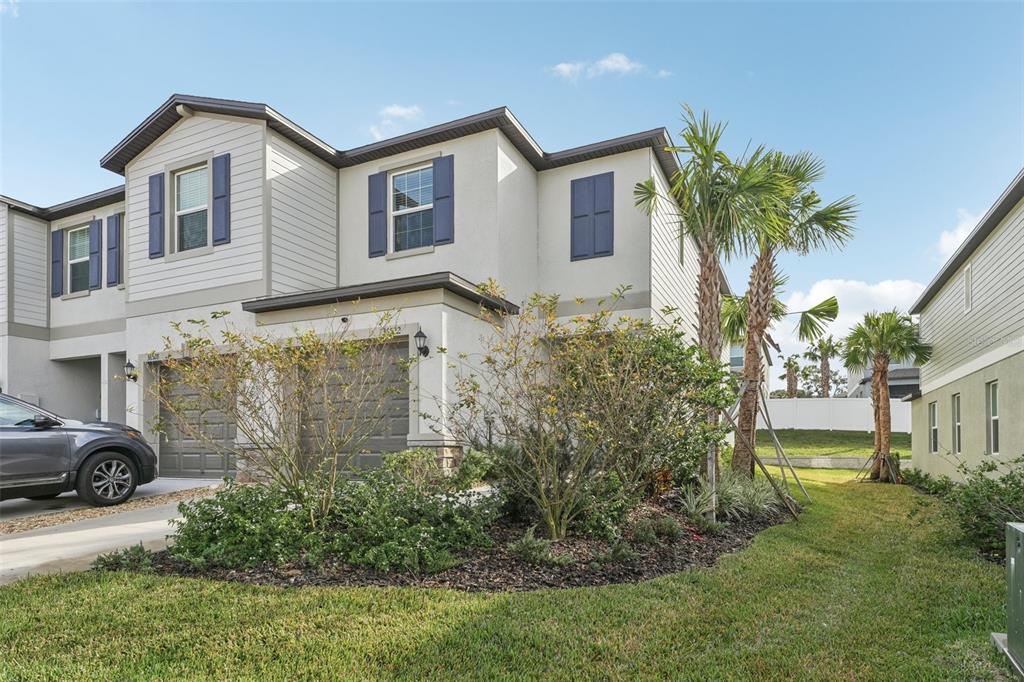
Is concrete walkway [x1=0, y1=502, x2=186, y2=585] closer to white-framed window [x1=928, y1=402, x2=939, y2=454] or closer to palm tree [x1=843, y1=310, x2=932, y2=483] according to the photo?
palm tree [x1=843, y1=310, x2=932, y2=483]

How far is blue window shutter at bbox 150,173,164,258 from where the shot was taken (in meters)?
12.5

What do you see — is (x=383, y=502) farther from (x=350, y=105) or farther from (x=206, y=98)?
(x=206, y=98)

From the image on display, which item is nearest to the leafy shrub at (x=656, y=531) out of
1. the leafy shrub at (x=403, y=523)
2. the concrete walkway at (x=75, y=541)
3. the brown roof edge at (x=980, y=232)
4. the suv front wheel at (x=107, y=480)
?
the leafy shrub at (x=403, y=523)

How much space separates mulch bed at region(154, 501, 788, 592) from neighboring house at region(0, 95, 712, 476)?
17.0 ft

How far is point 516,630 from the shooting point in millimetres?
3828

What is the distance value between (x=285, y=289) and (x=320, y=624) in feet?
28.7

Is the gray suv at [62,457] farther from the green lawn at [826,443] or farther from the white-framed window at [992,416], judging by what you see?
the green lawn at [826,443]

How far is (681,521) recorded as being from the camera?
7180mm

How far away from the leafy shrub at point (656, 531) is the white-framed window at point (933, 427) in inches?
509

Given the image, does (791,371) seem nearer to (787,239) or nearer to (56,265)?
(787,239)

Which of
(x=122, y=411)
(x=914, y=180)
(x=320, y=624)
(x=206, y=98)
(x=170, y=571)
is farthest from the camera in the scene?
(x=122, y=411)

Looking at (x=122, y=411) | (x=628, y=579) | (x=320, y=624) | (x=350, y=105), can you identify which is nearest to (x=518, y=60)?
(x=350, y=105)

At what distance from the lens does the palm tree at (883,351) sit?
1639 centimetres

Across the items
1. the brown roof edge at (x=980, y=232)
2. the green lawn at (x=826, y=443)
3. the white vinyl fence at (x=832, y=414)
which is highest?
the brown roof edge at (x=980, y=232)
